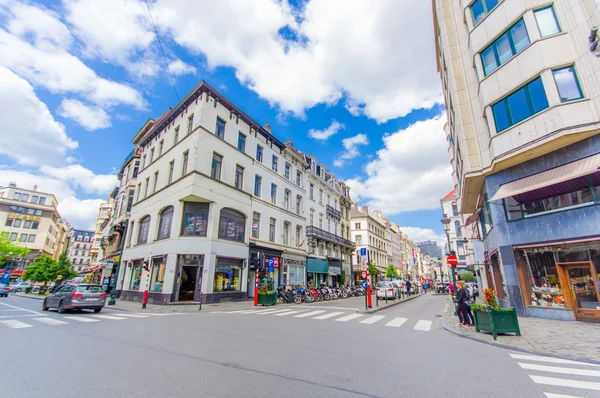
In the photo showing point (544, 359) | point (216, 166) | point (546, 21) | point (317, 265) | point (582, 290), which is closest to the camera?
point (544, 359)

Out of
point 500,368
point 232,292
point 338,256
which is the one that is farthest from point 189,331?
point 338,256

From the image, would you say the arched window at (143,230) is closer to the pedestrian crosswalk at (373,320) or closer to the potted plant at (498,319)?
the pedestrian crosswalk at (373,320)

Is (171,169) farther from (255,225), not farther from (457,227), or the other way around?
(457,227)

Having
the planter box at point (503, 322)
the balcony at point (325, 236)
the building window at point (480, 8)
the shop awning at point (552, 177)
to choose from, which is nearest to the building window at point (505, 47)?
the building window at point (480, 8)

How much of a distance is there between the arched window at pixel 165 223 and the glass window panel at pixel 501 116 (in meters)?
21.5

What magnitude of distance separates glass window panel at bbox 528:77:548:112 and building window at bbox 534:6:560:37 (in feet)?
7.03

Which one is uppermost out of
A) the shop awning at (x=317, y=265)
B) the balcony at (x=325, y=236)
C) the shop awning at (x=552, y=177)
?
the balcony at (x=325, y=236)

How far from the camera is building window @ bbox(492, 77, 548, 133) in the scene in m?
11.5

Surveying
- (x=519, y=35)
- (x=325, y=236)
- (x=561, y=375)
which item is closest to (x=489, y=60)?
(x=519, y=35)

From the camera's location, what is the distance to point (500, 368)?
5.34 m

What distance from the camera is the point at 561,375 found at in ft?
16.4

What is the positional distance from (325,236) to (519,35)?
25322 mm

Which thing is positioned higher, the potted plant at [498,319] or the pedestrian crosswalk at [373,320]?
the potted plant at [498,319]

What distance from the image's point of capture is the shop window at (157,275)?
63.9ft
